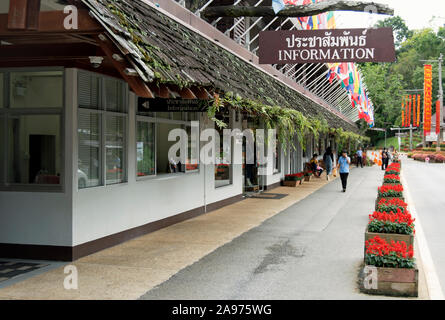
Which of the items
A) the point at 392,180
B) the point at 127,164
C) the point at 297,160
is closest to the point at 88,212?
the point at 127,164

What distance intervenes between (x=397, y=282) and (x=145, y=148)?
5.90 metres

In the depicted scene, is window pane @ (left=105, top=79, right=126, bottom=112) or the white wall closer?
the white wall

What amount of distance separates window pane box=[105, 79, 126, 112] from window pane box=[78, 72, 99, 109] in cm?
34

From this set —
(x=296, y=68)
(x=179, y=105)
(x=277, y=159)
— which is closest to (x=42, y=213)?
(x=179, y=105)

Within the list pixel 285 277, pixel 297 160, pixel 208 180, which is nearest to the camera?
pixel 285 277

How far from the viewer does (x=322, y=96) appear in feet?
122

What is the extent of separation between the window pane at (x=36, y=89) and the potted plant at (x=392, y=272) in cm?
534

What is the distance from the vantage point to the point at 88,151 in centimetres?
844

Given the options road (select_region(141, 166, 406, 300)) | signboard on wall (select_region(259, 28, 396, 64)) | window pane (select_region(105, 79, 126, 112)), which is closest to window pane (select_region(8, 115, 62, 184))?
window pane (select_region(105, 79, 126, 112))

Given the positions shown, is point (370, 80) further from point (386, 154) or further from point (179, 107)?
point (179, 107)

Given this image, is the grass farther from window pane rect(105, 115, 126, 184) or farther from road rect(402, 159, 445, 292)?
window pane rect(105, 115, 126, 184)

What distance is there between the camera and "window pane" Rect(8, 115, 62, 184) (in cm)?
812

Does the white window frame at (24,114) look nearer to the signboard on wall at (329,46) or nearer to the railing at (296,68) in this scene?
the signboard on wall at (329,46)
